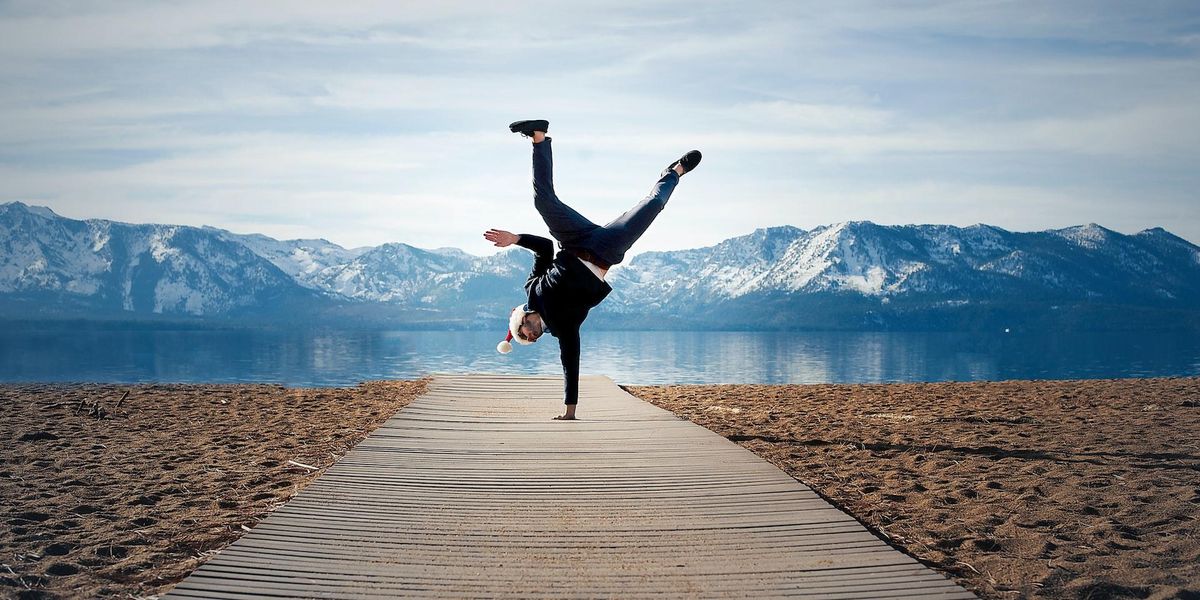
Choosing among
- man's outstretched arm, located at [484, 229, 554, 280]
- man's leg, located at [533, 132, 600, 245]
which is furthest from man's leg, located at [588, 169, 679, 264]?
man's outstretched arm, located at [484, 229, 554, 280]

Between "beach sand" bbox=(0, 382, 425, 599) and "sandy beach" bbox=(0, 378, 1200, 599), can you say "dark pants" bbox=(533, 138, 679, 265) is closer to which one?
"sandy beach" bbox=(0, 378, 1200, 599)

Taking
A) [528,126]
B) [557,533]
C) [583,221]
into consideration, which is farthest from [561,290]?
[557,533]

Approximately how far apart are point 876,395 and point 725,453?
1068cm

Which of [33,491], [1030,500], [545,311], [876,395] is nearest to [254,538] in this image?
[33,491]

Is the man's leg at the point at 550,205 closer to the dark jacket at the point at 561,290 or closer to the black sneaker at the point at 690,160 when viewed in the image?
the dark jacket at the point at 561,290

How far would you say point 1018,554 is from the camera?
6.92 metres

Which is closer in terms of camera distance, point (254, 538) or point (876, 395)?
point (254, 538)

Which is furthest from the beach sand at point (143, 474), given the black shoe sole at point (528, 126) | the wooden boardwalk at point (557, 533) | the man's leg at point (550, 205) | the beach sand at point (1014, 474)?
the beach sand at point (1014, 474)

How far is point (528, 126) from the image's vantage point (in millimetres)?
10156

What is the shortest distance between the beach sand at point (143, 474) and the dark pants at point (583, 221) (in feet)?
13.9

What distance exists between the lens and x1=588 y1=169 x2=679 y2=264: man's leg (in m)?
10.6

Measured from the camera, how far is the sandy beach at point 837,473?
6.63 metres

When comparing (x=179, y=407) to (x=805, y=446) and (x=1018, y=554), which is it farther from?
(x=1018, y=554)

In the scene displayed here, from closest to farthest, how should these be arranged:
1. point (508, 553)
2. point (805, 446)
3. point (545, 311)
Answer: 1. point (508, 553)
2. point (545, 311)
3. point (805, 446)
